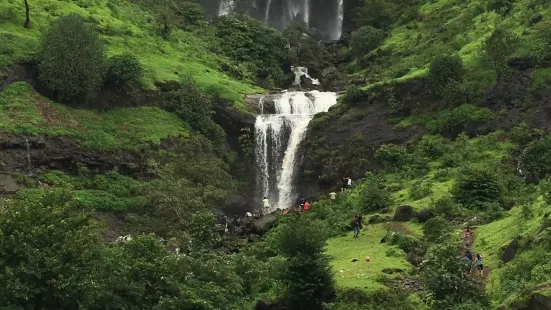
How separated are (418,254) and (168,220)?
47.5 ft

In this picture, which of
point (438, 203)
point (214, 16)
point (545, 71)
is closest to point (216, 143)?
point (438, 203)

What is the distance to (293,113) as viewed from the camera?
54250 mm

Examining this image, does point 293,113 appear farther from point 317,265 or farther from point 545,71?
point 317,265

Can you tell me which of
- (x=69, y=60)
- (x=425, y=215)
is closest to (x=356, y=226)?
(x=425, y=215)

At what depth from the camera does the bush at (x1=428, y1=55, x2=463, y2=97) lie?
46969mm

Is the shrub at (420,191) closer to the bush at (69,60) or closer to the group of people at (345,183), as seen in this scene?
the group of people at (345,183)

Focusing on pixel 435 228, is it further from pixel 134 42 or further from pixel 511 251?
pixel 134 42

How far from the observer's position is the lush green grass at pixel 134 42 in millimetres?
47594

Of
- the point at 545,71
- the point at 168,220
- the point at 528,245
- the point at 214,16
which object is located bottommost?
the point at 168,220

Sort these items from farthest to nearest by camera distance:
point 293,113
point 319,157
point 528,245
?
point 293,113
point 319,157
point 528,245

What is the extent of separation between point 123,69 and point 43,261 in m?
28.2

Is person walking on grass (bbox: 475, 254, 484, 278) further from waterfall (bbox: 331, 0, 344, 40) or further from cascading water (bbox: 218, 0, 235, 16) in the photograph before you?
cascading water (bbox: 218, 0, 235, 16)

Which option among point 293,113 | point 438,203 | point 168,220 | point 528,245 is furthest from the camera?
point 293,113

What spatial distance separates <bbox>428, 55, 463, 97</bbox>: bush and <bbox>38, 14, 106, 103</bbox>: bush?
24.5 metres
